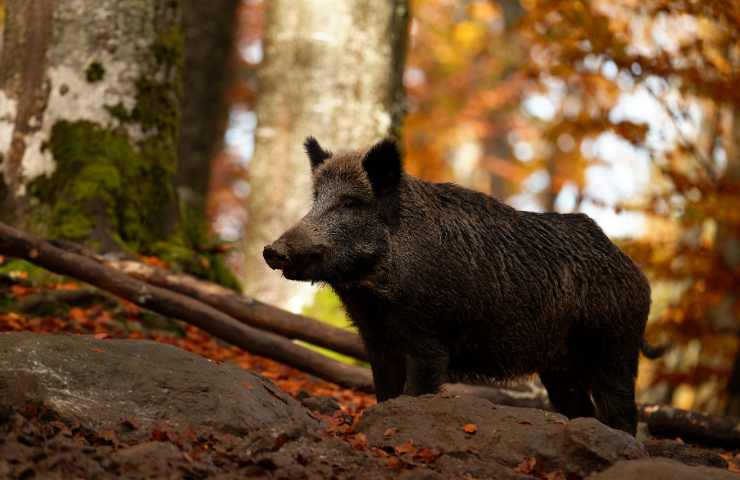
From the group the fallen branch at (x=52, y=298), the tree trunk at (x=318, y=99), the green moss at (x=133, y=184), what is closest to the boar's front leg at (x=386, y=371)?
the fallen branch at (x=52, y=298)

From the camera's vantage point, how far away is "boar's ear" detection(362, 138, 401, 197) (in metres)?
5.86

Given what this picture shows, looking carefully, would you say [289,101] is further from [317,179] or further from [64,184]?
[317,179]

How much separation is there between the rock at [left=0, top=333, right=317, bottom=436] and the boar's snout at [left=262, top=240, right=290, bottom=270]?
66 cm

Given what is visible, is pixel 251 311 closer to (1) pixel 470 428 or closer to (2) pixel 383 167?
(2) pixel 383 167

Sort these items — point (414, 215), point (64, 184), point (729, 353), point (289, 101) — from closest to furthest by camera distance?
1. point (414, 215)
2. point (64, 184)
3. point (289, 101)
4. point (729, 353)

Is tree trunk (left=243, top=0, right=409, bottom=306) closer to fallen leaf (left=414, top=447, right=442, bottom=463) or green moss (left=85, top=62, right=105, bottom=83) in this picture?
green moss (left=85, top=62, right=105, bottom=83)

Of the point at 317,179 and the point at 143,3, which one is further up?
A: the point at 143,3

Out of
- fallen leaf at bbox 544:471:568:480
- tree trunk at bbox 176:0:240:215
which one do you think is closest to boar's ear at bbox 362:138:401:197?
fallen leaf at bbox 544:471:568:480

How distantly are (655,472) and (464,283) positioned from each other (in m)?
2.21

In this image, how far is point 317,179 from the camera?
6.17 m

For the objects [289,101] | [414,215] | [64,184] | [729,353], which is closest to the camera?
[414,215]

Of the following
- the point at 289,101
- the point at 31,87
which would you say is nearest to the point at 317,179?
the point at 31,87

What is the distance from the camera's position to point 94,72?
8.62 metres

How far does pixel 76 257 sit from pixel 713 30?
8887 millimetres
